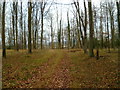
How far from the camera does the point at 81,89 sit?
22.8 feet

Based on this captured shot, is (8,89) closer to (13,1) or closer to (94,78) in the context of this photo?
(94,78)

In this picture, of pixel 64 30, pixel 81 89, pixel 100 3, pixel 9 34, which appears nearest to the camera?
pixel 81 89

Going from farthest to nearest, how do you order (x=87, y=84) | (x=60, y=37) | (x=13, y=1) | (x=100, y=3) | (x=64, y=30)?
1. (x=64, y=30)
2. (x=60, y=37)
3. (x=100, y=3)
4. (x=13, y=1)
5. (x=87, y=84)

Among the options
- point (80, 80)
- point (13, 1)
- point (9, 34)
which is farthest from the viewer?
point (9, 34)

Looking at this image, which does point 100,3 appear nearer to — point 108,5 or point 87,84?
point 108,5

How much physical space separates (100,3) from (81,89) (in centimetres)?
2304

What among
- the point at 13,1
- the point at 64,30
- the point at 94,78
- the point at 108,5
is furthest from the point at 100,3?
the point at 64,30

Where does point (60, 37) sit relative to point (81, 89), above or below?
above

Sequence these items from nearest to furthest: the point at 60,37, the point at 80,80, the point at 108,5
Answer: the point at 80,80 < the point at 108,5 < the point at 60,37

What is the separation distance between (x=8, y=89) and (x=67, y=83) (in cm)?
328

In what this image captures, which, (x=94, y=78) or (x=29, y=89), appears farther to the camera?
(x=94, y=78)

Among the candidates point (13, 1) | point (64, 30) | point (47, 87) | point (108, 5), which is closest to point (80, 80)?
point (47, 87)

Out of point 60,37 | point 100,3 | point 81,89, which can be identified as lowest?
point 81,89

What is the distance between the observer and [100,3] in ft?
86.0
